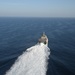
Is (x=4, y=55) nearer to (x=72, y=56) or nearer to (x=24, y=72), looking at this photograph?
(x=24, y=72)

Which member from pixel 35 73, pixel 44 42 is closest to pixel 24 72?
pixel 35 73

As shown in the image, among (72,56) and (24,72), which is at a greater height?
(24,72)

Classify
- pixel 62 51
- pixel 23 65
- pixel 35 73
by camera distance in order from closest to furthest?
pixel 35 73, pixel 23 65, pixel 62 51

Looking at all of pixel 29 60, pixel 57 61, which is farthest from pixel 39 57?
pixel 57 61

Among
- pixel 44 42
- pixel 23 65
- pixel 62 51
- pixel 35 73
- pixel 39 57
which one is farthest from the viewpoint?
pixel 44 42

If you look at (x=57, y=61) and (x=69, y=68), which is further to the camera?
(x=57, y=61)

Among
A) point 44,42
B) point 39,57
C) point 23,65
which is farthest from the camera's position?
point 44,42

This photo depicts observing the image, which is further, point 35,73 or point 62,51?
point 62,51

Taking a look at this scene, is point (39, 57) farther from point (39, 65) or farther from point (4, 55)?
point (4, 55)

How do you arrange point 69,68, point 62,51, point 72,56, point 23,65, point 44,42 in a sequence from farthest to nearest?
point 44,42, point 62,51, point 72,56, point 69,68, point 23,65
